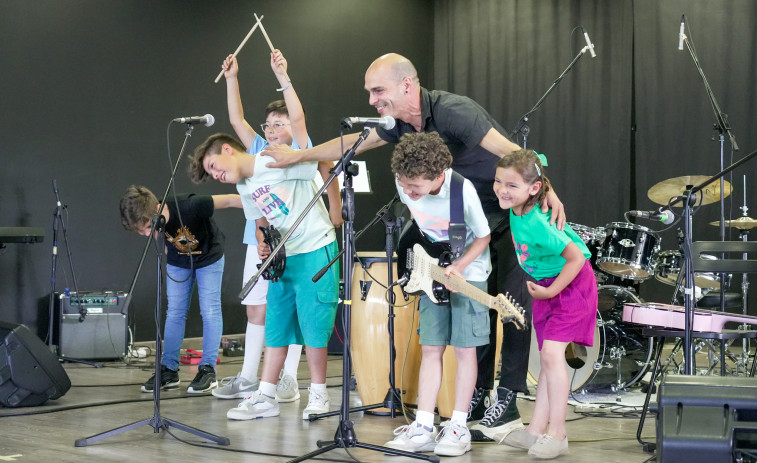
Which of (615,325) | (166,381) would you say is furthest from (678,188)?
(166,381)

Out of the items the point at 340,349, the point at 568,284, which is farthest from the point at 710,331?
the point at 340,349

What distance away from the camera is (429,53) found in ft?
30.9

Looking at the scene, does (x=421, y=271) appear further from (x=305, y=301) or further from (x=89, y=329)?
(x=89, y=329)

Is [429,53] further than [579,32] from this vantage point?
Yes

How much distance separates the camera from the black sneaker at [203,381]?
4965mm

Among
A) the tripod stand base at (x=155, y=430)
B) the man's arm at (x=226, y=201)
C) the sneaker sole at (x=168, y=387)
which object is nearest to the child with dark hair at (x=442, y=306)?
the tripod stand base at (x=155, y=430)

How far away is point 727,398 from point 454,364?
1987mm

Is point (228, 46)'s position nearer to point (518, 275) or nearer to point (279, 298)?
point (279, 298)

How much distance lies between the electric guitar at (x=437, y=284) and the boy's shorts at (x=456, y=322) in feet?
0.35

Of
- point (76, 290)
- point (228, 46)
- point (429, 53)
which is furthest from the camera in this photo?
point (429, 53)

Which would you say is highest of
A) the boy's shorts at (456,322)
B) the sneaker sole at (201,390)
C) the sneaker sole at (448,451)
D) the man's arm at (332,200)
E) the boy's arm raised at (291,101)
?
the boy's arm raised at (291,101)

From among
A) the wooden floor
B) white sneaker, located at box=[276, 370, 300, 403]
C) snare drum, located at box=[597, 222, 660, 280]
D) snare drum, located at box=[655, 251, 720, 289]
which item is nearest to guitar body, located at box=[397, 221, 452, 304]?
the wooden floor

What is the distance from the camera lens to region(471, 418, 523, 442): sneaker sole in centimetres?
366

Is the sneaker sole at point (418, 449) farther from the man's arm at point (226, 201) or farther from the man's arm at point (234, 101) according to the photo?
the man's arm at point (234, 101)
